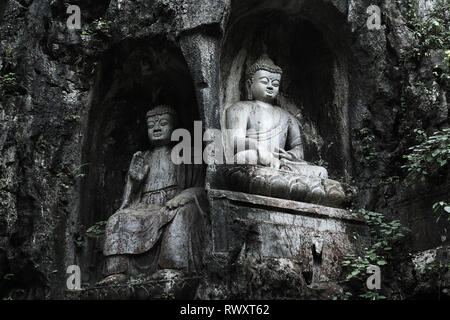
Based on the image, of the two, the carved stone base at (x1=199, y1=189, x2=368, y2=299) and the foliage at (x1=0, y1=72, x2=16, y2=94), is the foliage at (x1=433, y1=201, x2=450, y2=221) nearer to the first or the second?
the carved stone base at (x1=199, y1=189, x2=368, y2=299)

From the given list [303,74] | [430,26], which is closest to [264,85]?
[303,74]

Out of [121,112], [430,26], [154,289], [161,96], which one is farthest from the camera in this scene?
[161,96]

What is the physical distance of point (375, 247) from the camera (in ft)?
27.8

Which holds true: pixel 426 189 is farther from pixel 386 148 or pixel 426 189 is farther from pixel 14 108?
pixel 14 108

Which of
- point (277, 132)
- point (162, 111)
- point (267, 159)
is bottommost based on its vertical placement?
point (267, 159)

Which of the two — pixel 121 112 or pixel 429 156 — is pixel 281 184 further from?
pixel 121 112

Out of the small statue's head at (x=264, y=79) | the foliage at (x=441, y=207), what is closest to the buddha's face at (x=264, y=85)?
the small statue's head at (x=264, y=79)

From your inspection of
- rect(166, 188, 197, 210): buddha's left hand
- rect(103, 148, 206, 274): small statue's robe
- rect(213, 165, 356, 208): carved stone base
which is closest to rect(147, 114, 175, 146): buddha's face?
rect(103, 148, 206, 274): small statue's robe

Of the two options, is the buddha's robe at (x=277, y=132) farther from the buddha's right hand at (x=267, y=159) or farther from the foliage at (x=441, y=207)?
the foliage at (x=441, y=207)

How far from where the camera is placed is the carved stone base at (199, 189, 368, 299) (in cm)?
749

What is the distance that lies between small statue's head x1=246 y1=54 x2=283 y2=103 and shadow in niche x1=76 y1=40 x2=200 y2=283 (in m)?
0.82

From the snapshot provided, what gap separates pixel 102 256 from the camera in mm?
9109

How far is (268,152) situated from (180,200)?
1187 millimetres

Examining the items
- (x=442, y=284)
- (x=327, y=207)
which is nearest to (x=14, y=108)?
(x=327, y=207)
